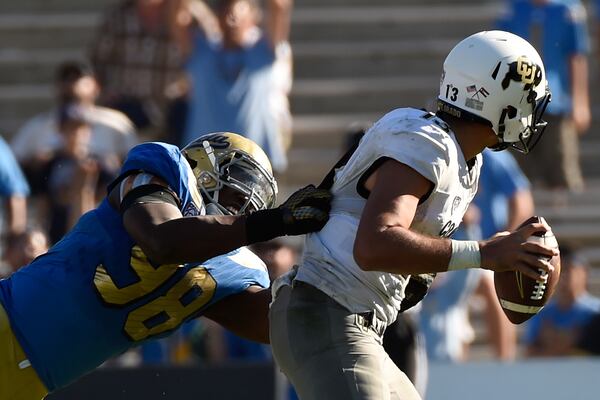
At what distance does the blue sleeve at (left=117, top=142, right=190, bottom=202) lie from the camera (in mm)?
4617

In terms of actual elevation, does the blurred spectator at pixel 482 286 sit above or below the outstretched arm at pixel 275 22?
below

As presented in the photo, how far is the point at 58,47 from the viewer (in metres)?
11.3

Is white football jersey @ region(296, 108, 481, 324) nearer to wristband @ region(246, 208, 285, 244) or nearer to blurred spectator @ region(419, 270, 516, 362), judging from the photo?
wristband @ region(246, 208, 285, 244)

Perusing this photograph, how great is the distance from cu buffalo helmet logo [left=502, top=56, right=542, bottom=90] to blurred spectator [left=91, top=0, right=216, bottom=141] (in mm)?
5156

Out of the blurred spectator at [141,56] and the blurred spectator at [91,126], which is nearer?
the blurred spectator at [91,126]

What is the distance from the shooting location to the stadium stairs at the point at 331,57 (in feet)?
33.9

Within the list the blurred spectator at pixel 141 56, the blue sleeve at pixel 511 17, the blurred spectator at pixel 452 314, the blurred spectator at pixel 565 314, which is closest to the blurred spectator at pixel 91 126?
the blurred spectator at pixel 141 56

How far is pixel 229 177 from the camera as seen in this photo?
4.85 m

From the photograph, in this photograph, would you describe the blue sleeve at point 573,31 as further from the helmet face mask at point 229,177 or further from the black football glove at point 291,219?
the black football glove at point 291,219

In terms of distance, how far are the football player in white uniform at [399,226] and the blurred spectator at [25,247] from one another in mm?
3105

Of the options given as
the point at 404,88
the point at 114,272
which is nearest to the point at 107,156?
the point at 404,88

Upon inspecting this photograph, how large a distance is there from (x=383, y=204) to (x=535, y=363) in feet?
9.05

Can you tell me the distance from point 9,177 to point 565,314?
308 centimetres

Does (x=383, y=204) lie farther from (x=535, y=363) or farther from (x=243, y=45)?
(x=243, y=45)
